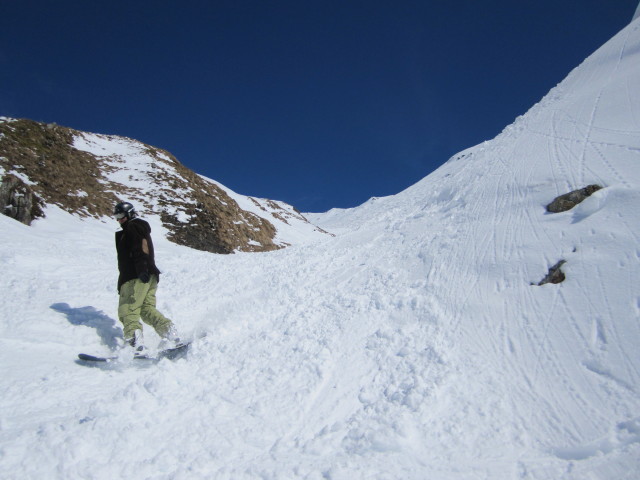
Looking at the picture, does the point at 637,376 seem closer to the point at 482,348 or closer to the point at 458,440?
the point at 482,348

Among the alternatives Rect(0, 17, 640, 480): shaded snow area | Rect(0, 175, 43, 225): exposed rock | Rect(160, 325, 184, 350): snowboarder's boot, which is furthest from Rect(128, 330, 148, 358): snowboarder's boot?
Rect(0, 175, 43, 225): exposed rock

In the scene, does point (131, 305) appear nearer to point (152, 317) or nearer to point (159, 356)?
point (152, 317)

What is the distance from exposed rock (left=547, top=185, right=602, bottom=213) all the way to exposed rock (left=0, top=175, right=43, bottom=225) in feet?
55.1

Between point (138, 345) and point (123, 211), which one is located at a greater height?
point (123, 211)

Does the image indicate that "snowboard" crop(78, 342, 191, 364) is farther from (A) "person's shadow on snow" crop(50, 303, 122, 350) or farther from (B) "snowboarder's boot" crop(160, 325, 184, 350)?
(A) "person's shadow on snow" crop(50, 303, 122, 350)

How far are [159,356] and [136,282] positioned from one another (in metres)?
1.25

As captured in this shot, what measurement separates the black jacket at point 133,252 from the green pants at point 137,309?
0.50 ft

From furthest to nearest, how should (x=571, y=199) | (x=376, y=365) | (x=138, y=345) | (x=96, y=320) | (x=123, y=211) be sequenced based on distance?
(x=571, y=199) < (x=96, y=320) < (x=123, y=211) < (x=138, y=345) < (x=376, y=365)

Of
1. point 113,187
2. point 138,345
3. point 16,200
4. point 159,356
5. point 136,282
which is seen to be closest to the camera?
point 159,356

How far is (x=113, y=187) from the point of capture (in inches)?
1006

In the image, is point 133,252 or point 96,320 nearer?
point 133,252

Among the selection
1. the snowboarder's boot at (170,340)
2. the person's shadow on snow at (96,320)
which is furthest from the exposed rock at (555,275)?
the person's shadow on snow at (96,320)

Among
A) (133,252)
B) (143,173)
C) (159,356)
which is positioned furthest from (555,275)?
(143,173)

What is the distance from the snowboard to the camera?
4.28 metres
